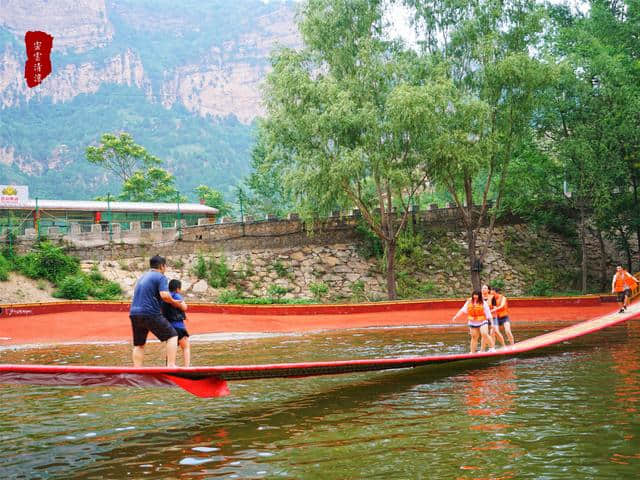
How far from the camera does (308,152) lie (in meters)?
28.3

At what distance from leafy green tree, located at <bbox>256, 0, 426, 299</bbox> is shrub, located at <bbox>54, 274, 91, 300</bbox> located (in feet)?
33.1

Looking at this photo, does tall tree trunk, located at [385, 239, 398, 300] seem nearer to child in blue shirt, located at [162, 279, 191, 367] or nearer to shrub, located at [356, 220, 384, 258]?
shrub, located at [356, 220, 384, 258]

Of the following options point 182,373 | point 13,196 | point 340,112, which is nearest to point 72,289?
point 13,196

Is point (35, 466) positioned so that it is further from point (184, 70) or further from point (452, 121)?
point (184, 70)

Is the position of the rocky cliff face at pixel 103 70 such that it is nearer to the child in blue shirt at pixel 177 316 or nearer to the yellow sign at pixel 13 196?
the yellow sign at pixel 13 196

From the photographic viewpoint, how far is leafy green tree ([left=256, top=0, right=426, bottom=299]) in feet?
90.5

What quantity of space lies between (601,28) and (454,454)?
116ft

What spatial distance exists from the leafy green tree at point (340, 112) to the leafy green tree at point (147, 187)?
37525 millimetres

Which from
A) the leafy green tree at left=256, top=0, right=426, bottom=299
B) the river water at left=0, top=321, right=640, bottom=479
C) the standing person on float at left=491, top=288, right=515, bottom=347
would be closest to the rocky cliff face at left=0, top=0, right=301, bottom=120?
the leafy green tree at left=256, top=0, right=426, bottom=299

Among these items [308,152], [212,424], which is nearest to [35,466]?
[212,424]

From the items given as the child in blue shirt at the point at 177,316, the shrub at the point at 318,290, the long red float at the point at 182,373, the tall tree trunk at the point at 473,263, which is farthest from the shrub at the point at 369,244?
the child in blue shirt at the point at 177,316

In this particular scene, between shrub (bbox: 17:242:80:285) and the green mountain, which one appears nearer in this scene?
shrub (bbox: 17:242:80:285)

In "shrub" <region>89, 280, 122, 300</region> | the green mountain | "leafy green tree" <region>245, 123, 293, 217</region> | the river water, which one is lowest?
the river water

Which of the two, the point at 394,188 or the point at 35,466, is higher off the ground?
the point at 394,188
